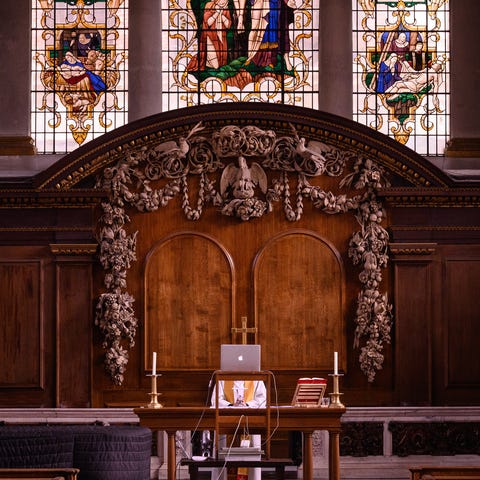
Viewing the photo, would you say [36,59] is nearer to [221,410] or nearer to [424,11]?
[424,11]

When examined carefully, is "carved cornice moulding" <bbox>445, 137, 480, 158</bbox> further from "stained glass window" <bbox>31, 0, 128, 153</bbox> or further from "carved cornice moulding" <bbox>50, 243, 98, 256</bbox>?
"carved cornice moulding" <bbox>50, 243, 98, 256</bbox>

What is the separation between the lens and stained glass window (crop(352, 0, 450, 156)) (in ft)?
60.5

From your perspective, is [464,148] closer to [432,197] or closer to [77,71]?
[432,197]

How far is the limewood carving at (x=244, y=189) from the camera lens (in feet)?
52.2

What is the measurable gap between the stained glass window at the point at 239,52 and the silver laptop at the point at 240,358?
23.7 feet

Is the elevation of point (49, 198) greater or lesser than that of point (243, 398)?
greater

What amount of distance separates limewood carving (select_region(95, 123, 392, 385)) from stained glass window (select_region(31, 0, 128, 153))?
2.57m

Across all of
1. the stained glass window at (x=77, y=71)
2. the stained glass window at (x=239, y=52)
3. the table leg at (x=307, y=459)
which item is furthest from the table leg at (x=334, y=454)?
the stained glass window at (x=77, y=71)

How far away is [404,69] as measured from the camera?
18.6 meters

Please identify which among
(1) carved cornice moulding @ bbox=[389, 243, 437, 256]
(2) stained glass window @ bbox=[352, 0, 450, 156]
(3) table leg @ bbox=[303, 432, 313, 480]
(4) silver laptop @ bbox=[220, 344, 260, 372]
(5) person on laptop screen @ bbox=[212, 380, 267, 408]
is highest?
(2) stained glass window @ bbox=[352, 0, 450, 156]

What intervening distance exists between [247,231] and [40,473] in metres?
7.42

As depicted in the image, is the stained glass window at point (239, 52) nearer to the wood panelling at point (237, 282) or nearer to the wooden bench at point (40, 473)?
the wood panelling at point (237, 282)

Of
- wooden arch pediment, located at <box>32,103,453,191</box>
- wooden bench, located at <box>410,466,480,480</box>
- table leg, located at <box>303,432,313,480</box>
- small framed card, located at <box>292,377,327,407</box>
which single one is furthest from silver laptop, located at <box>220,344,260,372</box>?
wooden arch pediment, located at <box>32,103,453,191</box>

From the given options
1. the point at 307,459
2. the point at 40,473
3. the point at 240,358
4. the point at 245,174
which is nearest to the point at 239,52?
the point at 245,174
